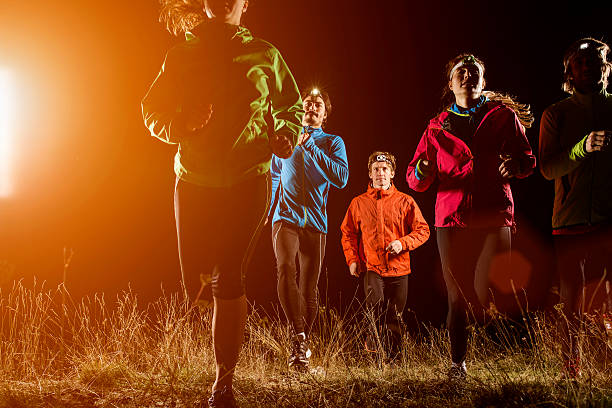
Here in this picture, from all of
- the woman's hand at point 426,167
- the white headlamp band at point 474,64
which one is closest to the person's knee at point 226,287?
the woman's hand at point 426,167

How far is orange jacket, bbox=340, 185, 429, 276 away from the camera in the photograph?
4113 millimetres

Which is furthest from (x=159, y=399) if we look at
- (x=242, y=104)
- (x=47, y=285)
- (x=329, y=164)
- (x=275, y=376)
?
(x=47, y=285)

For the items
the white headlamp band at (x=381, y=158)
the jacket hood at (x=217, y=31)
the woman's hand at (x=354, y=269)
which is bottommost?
the woman's hand at (x=354, y=269)

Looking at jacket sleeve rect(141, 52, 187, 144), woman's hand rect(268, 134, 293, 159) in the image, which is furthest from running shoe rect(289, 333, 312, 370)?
jacket sleeve rect(141, 52, 187, 144)

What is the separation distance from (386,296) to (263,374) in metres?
1.48

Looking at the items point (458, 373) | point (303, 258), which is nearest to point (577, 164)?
point (458, 373)

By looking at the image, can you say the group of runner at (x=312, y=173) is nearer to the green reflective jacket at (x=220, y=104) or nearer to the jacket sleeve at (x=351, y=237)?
the green reflective jacket at (x=220, y=104)

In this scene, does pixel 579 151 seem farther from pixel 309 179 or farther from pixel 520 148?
pixel 309 179

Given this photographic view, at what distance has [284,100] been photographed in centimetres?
267

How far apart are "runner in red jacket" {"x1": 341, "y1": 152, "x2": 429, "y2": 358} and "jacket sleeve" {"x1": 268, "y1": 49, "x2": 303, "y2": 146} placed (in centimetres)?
178

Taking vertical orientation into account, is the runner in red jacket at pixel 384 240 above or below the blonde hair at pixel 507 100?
below

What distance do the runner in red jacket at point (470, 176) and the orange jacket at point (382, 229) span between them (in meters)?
1.02

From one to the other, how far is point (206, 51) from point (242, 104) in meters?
0.36

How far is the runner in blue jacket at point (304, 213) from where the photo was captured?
3434 millimetres
